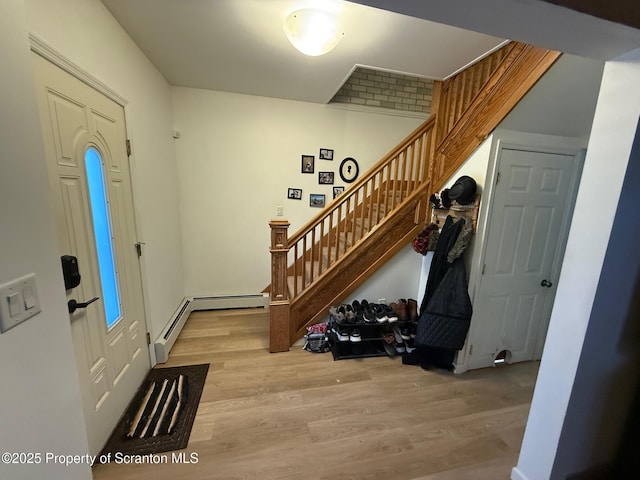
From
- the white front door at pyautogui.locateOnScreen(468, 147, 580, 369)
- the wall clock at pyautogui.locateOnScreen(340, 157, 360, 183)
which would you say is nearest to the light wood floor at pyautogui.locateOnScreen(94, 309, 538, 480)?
the white front door at pyautogui.locateOnScreen(468, 147, 580, 369)

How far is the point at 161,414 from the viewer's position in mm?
1697

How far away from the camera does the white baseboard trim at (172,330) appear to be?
220 centimetres

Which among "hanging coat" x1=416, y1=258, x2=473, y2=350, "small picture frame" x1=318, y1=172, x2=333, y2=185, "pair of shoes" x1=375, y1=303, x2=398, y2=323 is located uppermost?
"small picture frame" x1=318, y1=172, x2=333, y2=185

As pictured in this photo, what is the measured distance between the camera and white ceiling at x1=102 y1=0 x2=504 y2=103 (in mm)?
1576

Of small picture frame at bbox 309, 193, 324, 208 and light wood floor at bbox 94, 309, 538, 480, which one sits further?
small picture frame at bbox 309, 193, 324, 208

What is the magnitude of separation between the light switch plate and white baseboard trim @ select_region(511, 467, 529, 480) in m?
2.28

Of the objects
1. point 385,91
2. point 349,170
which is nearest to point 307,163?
point 349,170

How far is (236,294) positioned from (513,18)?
343cm

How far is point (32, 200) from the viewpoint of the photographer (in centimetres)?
73

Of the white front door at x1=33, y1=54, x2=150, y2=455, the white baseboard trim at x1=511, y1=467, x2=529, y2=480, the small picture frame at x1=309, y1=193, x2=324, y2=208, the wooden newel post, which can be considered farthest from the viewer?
the small picture frame at x1=309, y1=193, x2=324, y2=208

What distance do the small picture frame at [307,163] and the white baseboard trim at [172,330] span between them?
88.4 inches

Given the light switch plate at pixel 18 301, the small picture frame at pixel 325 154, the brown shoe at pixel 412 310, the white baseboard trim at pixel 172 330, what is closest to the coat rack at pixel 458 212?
the brown shoe at pixel 412 310

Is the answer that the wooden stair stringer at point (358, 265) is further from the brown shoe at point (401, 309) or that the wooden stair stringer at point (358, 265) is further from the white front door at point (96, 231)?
the white front door at point (96, 231)

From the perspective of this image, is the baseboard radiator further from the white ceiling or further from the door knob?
the white ceiling
